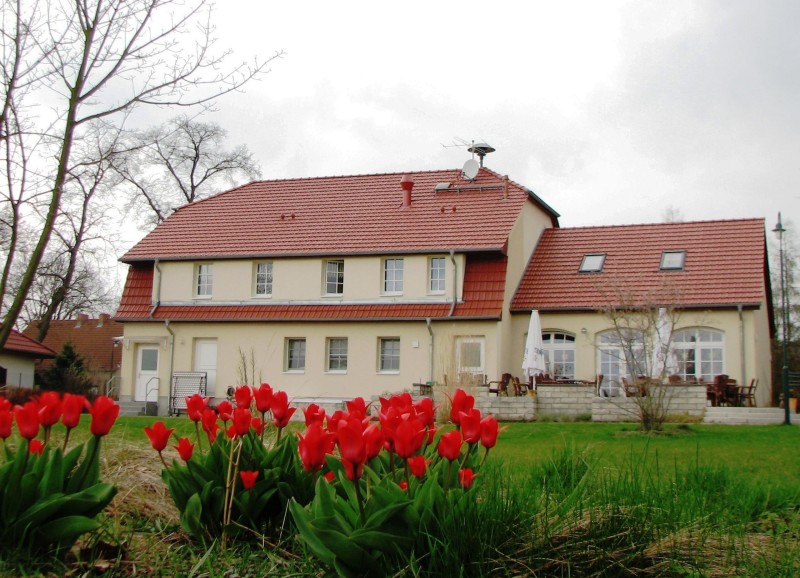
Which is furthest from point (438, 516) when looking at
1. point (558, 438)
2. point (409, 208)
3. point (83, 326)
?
point (83, 326)

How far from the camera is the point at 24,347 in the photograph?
38.5 m

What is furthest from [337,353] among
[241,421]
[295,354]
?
[241,421]

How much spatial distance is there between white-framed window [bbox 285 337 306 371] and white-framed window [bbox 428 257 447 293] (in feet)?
15.5

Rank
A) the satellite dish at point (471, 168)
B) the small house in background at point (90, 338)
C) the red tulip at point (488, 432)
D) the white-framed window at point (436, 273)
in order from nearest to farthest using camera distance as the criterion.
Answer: the red tulip at point (488, 432) < the white-framed window at point (436, 273) < the satellite dish at point (471, 168) < the small house in background at point (90, 338)

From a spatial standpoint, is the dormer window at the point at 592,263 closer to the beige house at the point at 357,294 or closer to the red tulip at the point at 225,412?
the beige house at the point at 357,294

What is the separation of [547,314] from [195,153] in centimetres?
2187

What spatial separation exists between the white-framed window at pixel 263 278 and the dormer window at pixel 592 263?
10637mm

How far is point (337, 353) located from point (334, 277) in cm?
265

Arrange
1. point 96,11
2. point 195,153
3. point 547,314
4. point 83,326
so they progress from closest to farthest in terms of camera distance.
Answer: point 96,11, point 547,314, point 195,153, point 83,326

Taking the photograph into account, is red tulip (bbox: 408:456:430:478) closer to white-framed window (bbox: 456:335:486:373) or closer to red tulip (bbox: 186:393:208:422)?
red tulip (bbox: 186:393:208:422)

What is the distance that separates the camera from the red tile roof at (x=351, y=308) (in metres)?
29.7

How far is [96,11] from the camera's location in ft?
30.3

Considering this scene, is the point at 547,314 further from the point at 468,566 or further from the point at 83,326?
the point at 83,326

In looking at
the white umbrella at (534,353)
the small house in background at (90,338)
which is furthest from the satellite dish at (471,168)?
the small house in background at (90,338)
